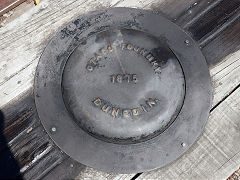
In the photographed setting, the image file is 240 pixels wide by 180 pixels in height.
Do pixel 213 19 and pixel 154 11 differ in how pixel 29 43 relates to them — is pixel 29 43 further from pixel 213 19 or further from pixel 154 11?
pixel 213 19

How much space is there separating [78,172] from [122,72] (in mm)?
579

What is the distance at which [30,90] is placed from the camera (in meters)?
1.51

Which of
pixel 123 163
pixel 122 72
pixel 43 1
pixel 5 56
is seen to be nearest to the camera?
pixel 123 163

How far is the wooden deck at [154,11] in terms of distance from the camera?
1402 millimetres

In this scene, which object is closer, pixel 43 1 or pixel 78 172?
pixel 78 172

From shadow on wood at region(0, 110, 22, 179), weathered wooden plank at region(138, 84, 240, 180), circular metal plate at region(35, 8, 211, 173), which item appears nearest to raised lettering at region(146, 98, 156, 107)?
circular metal plate at region(35, 8, 211, 173)

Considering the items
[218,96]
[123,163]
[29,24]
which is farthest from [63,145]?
[218,96]

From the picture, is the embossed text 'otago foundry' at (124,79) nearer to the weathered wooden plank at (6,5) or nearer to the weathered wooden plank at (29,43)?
the weathered wooden plank at (29,43)

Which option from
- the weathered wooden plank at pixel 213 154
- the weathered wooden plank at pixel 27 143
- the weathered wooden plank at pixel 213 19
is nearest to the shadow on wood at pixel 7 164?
the weathered wooden plank at pixel 27 143

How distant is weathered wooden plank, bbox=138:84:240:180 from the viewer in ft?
4.62

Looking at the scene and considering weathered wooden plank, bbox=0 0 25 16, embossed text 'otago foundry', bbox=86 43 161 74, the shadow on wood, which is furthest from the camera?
weathered wooden plank, bbox=0 0 25 16

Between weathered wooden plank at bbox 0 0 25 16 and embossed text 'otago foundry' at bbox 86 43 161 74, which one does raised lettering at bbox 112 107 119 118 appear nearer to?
embossed text 'otago foundry' at bbox 86 43 161 74

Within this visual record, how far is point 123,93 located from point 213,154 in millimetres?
586

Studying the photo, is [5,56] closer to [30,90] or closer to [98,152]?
[30,90]
